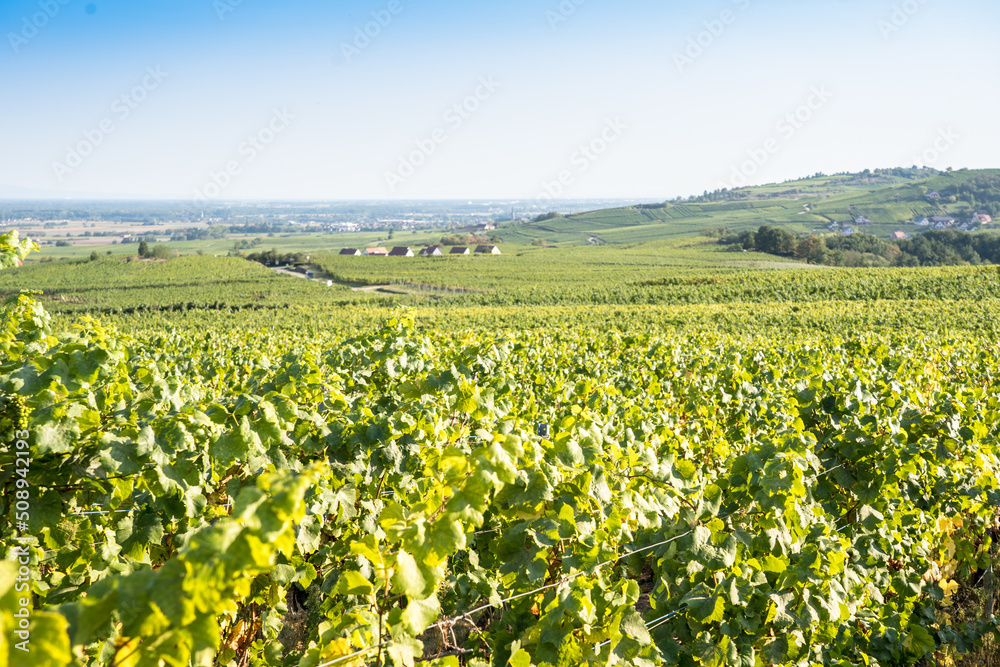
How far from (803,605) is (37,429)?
356cm

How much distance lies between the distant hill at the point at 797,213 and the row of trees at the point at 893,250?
36843mm

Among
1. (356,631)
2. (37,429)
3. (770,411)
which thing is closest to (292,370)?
(37,429)

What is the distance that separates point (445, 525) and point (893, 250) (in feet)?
336

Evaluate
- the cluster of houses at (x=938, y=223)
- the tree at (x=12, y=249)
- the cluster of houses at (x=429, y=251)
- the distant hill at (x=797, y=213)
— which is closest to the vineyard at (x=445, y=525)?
the tree at (x=12, y=249)

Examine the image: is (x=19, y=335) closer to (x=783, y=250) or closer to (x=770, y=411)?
(x=770, y=411)

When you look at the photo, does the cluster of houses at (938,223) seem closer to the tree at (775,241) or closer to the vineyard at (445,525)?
the tree at (775,241)

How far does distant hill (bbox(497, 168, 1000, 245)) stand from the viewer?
132m

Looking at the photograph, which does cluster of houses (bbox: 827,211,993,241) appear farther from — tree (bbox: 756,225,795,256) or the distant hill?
tree (bbox: 756,225,795,256)

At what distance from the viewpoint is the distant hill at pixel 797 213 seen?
13200 centimetres

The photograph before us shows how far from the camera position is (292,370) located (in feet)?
13.0

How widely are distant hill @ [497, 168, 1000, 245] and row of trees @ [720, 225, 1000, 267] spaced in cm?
3684

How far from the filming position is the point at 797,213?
14425cm

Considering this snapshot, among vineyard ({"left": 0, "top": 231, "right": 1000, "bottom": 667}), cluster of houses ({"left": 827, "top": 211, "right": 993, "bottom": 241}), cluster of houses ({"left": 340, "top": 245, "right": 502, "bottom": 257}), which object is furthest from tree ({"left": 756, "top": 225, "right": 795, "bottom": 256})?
vineyard ({"left": 0, "top": 231, "right": 1000, "bottom": 667})

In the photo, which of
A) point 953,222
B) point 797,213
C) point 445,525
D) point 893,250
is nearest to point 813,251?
point 893,250
